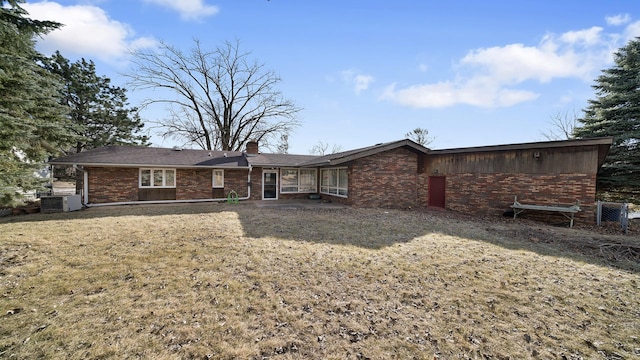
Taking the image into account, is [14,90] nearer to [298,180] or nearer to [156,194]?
[156,194]

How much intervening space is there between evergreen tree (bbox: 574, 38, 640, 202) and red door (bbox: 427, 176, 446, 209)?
28.3 feet

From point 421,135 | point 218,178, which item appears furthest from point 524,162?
point 421,135

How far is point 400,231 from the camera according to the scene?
8.03 metres

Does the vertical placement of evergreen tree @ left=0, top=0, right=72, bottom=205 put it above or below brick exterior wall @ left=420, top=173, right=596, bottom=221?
above

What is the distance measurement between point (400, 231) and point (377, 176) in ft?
18.6

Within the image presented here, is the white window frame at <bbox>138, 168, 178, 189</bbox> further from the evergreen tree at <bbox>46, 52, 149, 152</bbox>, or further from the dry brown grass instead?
the dry brown grass

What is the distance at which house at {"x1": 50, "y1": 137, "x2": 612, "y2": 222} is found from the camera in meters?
9.91

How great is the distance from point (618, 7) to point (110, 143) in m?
25.7

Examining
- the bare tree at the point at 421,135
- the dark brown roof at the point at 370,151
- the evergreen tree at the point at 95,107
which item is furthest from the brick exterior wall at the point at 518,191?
the bare tree at the point at 421,135

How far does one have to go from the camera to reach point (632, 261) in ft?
19.0

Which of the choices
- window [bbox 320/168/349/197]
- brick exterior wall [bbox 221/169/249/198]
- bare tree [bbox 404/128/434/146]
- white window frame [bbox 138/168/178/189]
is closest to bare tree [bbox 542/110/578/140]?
bare tree [bbox 404/128/434/146]

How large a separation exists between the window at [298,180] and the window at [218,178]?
355cm

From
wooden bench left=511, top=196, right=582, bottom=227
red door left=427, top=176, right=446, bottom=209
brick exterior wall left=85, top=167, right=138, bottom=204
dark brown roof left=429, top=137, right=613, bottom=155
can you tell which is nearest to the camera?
dark brown roof left=429, top=137, right=613, bottom=155

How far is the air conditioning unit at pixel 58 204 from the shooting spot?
10.7 m
